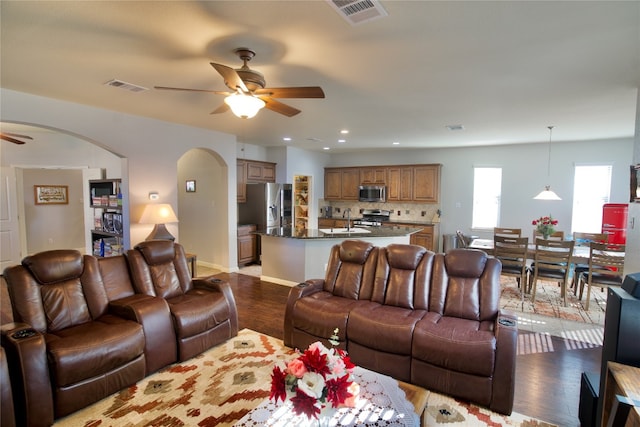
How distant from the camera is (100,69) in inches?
114

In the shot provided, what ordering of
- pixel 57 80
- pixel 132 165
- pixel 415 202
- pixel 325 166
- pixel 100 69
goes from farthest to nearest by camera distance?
pixel 325 166, pixel 415 202, pixel 132 165, pixel 57 80, pixel 100 69

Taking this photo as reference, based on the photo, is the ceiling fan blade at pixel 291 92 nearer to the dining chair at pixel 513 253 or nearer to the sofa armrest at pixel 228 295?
the sofa armrest at pixel 228 295

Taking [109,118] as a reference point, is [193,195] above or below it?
below

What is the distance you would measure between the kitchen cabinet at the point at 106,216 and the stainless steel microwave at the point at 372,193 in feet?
17.9

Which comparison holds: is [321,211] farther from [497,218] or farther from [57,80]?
[57,80]

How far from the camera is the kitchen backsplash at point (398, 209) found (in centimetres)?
799

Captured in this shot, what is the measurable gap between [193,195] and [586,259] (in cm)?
691

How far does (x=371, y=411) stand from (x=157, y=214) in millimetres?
4020

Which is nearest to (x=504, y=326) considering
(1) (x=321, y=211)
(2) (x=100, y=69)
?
(2) (x=100, y=69)

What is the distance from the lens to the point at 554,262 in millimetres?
4559

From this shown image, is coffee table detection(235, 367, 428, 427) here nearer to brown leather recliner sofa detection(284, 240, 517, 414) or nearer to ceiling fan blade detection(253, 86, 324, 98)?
brown leather recliner sofa detection(284, 240, 517, 414)

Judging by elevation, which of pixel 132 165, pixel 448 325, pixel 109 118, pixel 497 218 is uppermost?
pixel 109 118

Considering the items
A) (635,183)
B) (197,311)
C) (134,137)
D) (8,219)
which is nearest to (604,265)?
(635,183)

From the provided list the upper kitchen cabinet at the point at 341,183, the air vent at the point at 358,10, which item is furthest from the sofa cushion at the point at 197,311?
the upper kitchen cabinet at the point at 341,183
